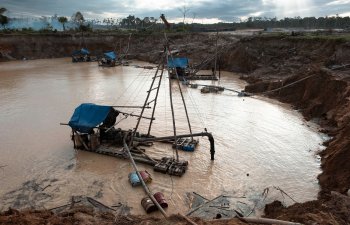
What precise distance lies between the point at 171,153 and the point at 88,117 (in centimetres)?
499

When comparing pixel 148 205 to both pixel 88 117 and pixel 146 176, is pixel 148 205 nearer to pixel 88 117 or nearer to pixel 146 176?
pixel 146 176

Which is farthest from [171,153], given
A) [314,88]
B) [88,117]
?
[314,88]

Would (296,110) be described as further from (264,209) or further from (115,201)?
(115,201)

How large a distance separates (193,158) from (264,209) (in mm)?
5325

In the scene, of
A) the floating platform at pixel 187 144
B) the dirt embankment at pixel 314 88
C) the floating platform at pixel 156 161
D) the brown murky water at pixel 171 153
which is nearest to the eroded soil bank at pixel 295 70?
the dirt embankment at pixel 314 88

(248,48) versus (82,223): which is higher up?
(248,48)

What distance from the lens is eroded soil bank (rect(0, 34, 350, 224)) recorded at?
11.1m

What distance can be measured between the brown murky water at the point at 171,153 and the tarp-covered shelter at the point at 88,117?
158 centimetres

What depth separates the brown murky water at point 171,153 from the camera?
13.3 m

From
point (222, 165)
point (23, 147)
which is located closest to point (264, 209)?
point (222, 165)

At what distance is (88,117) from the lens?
16.8 meters

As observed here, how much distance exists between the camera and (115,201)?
12.6 m

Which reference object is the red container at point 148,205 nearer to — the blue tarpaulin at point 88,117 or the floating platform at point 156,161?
the floating platform at point 156,161

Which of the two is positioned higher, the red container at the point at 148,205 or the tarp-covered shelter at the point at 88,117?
the tarp-covered shelter at the point at 88,117
